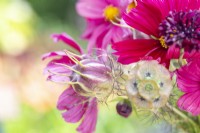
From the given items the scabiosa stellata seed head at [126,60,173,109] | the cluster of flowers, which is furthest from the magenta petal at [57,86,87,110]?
the scabiosa stellata seed head at [126,60,173,109]

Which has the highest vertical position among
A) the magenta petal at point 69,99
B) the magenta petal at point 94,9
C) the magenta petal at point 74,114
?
the magenta petal at point 94,9

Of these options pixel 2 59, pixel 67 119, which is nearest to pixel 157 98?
pixel 67 119

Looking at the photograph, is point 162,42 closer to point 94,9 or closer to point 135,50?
point 135,50

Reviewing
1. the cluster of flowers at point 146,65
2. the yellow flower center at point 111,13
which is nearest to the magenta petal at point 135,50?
the cluster of flowers at point 146,65

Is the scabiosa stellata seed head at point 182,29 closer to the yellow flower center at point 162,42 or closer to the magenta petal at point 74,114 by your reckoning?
the yellow flower center at point 162,42

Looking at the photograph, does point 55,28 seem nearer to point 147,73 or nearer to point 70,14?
point 70,14
